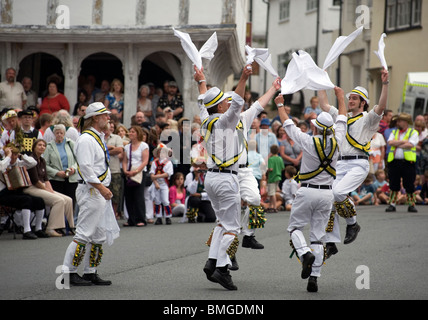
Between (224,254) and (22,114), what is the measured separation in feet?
23.4

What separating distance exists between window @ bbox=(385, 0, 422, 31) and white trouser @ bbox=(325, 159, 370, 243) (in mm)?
22863

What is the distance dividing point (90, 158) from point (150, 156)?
851cm

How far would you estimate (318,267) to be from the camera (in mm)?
9383

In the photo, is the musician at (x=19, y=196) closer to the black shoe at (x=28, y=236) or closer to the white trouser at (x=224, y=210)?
the black shoe at (x=28, y=236)

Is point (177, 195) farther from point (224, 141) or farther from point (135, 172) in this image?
point (224, 141)

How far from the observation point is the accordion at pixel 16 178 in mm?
14156

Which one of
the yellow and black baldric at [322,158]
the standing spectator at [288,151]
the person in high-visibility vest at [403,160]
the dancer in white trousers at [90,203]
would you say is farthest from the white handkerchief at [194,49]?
the standing spectator at [288,151]

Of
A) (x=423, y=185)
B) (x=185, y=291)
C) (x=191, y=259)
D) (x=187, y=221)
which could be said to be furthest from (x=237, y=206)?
(x=423, y=185)

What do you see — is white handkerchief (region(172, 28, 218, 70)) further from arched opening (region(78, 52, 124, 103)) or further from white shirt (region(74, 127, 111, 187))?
arched opening (region(78, 52, 124, 103))

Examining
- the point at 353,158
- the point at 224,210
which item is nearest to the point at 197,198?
the point at 353,158

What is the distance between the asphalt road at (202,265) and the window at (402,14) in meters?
19.4

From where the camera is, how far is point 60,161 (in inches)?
606

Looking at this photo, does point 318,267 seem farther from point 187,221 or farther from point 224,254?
point 187,221

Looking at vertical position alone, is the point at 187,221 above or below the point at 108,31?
below
